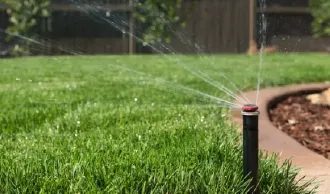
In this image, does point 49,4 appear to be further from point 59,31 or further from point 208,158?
point 208,158

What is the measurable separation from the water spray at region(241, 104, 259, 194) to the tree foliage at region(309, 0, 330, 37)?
493 inches

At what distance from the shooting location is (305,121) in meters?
4.36

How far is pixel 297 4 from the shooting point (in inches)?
567

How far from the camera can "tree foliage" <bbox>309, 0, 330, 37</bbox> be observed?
1402cm

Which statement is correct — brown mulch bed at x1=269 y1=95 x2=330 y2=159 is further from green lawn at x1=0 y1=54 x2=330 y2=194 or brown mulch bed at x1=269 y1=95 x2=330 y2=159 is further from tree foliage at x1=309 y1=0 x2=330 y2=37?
tree foliage at x1=309 y1=0 x2=330 y2=37

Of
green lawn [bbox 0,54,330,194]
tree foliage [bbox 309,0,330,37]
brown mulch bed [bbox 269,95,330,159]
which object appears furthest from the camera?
tree foliage [bbox 309,0,330,37]

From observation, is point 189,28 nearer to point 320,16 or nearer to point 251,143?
point 320,16

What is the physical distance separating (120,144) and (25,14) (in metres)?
11.7

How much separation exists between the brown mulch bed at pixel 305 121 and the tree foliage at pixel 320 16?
29.6 feet

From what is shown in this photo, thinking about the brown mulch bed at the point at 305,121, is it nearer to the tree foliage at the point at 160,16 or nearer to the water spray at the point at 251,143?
the water spray at the point at 251,143

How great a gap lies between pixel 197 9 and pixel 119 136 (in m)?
10.9

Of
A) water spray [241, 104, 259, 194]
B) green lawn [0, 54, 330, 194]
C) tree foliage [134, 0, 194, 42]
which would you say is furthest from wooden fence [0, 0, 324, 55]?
water spray [241, 104, 259, 194]

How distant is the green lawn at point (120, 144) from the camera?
6.68 feet

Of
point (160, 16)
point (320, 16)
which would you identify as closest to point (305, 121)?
point (160, 16)
